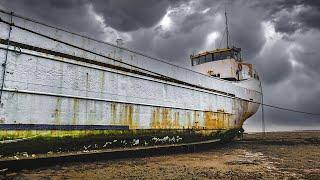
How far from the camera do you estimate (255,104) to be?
19.2 meters

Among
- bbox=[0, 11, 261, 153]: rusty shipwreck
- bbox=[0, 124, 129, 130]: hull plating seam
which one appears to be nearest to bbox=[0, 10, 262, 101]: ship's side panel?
bbox=[0, 11, 261, 153]: rusty shipwreck

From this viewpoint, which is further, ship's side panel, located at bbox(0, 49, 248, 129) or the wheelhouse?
the wheelhouse

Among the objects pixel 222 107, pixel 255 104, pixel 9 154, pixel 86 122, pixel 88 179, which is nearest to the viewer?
pixel 88 179

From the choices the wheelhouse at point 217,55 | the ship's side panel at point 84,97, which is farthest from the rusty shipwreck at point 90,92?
the wheelhouse at point 217,55

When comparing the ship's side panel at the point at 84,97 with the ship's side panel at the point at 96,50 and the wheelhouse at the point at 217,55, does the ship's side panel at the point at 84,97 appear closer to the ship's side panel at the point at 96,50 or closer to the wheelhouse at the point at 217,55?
the ship's side panel at the point at 96,50

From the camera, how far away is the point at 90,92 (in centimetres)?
869

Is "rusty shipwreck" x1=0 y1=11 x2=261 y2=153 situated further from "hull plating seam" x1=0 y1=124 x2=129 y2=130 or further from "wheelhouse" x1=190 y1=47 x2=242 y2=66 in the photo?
"wheelhouse" x1=190 y1=47 x2=242 y2=66

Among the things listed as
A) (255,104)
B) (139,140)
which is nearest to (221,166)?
(139,140)

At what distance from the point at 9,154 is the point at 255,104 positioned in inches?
627

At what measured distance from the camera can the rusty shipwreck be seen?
7.15 meters

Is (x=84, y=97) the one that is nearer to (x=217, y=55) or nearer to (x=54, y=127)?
(x=54, y=127)

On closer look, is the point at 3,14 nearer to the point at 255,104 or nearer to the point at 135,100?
the point at 135,100

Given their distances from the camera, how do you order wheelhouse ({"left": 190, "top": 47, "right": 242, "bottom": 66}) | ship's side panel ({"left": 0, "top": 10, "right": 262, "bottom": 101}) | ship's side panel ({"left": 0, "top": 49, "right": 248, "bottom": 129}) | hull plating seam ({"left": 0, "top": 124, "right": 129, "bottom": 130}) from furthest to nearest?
wheelhouse ({"left": 190, "top": 47, "right": 242, "bottom": 66}) < ship's side panel ({"left": 0, "top": 10, "right": 262, "bottom": 101}) < ship's side panel ({"left": 0, "top": 49, "right": 248, "bottom": 129}) < hull plating seam ({"left": 0, "top": 124, "right": 129, "bottom": 130})

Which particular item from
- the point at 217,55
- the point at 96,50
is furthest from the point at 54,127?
the point at 217,55
